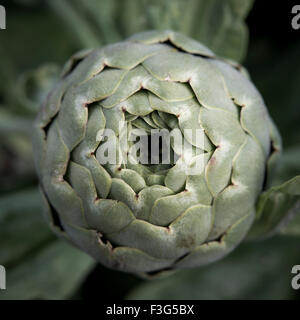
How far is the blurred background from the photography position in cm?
155

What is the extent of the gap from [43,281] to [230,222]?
2.17 ft

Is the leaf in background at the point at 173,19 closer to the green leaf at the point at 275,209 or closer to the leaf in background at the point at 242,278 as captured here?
the green leaf at the point at 275,209

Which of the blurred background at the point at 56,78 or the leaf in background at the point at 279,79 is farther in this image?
the leaf in background at the point at 279,79

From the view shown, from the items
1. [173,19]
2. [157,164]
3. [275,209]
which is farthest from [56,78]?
[275,209]

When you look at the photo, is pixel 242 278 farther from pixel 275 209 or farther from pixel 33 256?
pixel 33 256

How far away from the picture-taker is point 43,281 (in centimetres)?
158

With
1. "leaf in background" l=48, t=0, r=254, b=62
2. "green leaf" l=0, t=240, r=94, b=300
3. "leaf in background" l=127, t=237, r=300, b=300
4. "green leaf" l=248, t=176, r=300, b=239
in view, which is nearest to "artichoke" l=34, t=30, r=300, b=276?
"green leaf" l=248, t=176, r=300, b=239

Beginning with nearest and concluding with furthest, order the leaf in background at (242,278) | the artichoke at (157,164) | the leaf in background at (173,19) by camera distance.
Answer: the artichoke at (157,164)
the leaf in background at (173,19)
the leaf in background at (242,278)

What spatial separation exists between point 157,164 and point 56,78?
69cm

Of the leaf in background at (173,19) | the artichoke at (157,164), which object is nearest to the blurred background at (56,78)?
the leaf in background at (173,19)

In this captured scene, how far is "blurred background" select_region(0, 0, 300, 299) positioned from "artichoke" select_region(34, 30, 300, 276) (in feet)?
1.02

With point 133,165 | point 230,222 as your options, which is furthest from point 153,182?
point 230,222

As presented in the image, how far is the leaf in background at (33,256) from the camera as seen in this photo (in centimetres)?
158

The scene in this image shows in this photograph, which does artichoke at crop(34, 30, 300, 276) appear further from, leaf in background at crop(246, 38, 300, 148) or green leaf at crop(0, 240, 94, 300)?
leaf in background at crop(246, 38, 300, 148)
